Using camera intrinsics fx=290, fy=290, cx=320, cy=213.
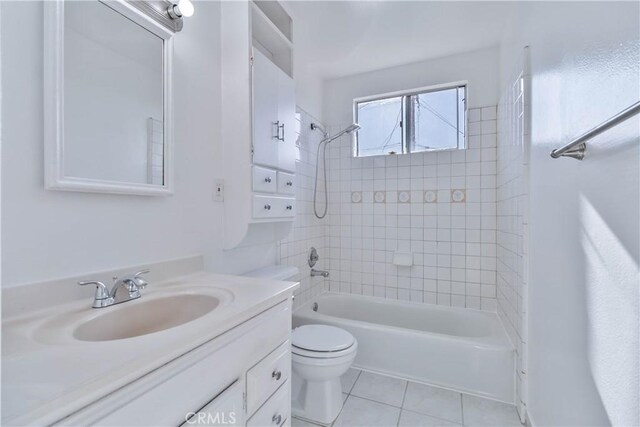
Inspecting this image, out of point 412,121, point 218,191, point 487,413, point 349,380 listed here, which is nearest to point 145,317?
point 218,191

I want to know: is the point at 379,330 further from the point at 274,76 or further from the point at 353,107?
the point at 353,107

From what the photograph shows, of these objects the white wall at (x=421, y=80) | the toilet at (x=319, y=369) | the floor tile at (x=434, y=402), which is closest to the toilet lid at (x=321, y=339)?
the toilet at (x=319, y=369)

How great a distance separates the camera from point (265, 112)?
5.19 ft

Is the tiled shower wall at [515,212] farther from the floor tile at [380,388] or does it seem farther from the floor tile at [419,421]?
the floor tile at [380,388]

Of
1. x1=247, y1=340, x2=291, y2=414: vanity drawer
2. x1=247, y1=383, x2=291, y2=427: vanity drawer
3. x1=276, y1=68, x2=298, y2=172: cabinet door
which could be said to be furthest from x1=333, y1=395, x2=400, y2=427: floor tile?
x1=276, y1=68, x2=298, y2=172: cabinet door

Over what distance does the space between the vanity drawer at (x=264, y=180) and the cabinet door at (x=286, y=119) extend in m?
0.12

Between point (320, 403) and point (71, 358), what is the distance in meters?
1.35

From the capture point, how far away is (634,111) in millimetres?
571

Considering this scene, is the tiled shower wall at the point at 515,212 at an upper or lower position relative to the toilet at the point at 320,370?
upper

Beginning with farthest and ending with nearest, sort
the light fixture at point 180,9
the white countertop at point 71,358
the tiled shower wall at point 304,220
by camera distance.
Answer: the tiled shower wall at point 304,220 < the light fixture at point 180,9 < the white countertop at point 71,358

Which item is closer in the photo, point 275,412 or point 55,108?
point 55,108

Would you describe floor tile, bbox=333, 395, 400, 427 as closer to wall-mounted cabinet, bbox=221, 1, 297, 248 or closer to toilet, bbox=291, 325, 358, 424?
toilet, bbox=291, 325, 358, 424

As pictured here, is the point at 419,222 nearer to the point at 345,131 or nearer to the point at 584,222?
the point at 345,131

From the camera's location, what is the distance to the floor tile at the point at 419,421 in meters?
1.54
